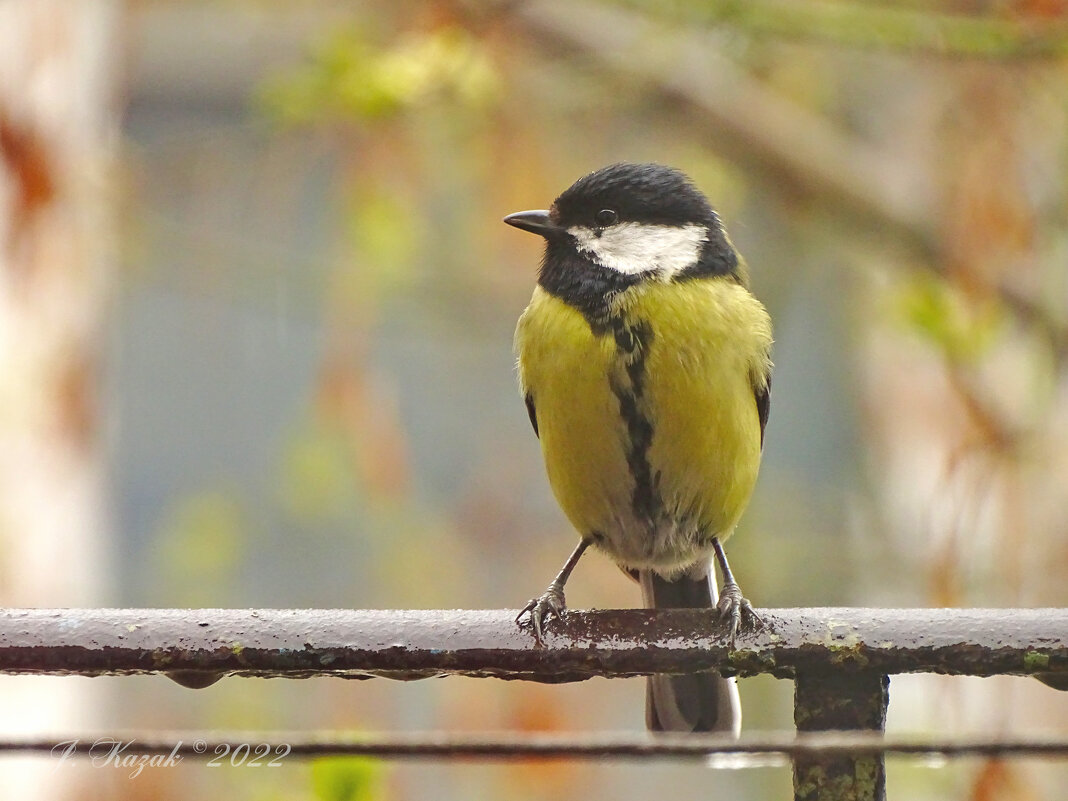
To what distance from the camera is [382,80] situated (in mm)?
3186

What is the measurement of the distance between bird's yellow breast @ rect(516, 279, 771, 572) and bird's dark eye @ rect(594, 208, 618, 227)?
21cm

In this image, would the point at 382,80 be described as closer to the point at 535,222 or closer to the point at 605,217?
→ the point at 535,222

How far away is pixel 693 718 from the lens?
2156 millimetres

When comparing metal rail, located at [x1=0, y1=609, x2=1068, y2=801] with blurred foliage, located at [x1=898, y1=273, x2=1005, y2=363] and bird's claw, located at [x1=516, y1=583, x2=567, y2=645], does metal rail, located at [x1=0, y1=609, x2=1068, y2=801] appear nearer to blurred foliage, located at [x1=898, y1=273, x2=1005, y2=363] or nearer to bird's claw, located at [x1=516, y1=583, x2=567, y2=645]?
bird's claw, located at [x1=516, y1=583, x2=567, y2=645]

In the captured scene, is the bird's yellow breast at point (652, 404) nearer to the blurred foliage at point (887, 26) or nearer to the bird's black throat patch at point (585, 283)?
the bird's black throat patch at point (585, 283)

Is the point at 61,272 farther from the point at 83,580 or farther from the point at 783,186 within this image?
the point at 783,186

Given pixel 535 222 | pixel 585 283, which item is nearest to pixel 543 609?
pixel 585 283

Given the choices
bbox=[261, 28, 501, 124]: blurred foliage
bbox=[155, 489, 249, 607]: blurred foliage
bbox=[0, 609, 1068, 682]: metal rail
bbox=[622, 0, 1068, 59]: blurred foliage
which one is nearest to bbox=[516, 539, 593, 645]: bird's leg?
bbox=[0, 609, 1068, 682]: metal rail

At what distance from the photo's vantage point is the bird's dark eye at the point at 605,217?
2654 millimetres

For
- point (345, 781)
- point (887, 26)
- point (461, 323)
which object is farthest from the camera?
point (461, 323)

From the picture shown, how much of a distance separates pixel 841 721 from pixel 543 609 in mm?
589

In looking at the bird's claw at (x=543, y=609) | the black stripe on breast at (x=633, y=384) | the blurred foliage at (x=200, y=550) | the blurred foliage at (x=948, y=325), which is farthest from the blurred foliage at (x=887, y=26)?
the blurred foliage at (x=200, y=550)

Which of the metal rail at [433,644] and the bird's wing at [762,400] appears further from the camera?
the bird's wing at [762,400]

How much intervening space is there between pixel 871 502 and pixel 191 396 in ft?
11.5
